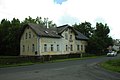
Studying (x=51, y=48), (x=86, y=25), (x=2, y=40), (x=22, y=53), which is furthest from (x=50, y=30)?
(x=86, y=25)

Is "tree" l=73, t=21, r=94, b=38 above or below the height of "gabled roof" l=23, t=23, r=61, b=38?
above

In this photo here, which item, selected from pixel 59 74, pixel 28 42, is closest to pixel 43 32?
pixel 28 42

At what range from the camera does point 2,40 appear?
208 feet

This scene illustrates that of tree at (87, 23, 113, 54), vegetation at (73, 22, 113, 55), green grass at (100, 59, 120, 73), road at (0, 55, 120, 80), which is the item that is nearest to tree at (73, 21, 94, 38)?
vegetation at (73, 22, 113, 55)

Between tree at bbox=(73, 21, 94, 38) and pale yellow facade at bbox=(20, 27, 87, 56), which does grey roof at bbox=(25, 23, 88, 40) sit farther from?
tree at bbox=(73, 21, 94, 38)

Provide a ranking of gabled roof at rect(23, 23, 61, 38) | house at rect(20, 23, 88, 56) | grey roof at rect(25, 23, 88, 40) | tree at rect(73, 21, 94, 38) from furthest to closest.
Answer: tree at rect(73, 21, 94, 38), house at rect(20, 23, 88, 56), grey roof at rect(25, 23, 88, 40), gabled roof at rect(23, 23, 61, 38)

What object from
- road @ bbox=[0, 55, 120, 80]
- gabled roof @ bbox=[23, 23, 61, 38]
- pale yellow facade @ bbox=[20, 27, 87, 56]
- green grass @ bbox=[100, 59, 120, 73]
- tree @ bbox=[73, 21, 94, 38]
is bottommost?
road @ bbox=[0, 55, 120, 80]

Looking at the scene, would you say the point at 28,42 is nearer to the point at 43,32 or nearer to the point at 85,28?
the point at 43,32

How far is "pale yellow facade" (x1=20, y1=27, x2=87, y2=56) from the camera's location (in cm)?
5188

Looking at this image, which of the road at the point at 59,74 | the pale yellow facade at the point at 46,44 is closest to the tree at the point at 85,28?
the pale yellow facade at the point at 46,44

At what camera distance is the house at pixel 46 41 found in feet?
170

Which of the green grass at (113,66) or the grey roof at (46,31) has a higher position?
the grey roof at (46,31)

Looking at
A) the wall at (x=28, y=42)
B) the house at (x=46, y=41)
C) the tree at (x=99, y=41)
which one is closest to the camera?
the house at (x=46, y=41)

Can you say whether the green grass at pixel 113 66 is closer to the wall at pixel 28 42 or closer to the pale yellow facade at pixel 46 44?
the pale yellow facade at pixel 46 44
